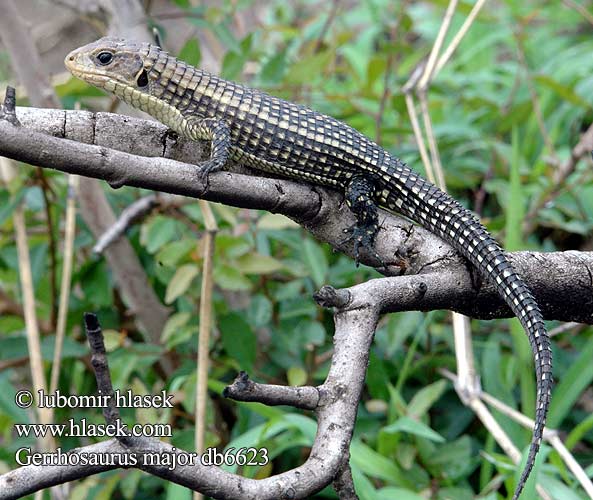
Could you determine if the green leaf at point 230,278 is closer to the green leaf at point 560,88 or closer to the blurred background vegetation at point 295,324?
the blurred background vegetation at point 295,324

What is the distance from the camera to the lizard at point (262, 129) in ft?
8.30

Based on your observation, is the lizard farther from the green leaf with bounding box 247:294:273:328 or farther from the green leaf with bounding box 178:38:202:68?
the green leaf with bounding box 247:294:273:328

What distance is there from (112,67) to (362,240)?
3.78 ft

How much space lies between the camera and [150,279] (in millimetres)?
3723

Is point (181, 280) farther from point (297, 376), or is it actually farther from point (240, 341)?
point (297, 376)

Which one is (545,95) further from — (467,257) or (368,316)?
(368,316)

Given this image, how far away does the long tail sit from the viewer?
187 cm

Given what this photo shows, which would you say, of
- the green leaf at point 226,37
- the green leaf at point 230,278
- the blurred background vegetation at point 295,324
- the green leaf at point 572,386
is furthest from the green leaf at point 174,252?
the green leaf at point 572,386

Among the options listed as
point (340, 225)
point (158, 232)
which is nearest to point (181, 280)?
point (158, 232)

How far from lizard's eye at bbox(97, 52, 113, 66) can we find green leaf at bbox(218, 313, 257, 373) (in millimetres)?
1100

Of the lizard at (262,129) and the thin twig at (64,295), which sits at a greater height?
the lizard at (262,129)

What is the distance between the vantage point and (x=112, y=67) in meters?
2.71

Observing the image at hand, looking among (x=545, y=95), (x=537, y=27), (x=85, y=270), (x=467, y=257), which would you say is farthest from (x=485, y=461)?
(x=537, y=27)

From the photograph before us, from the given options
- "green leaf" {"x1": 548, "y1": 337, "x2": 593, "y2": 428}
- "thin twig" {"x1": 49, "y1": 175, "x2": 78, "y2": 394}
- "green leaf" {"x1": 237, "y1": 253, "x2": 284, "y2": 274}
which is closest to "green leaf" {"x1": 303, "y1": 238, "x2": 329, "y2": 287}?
"green leaf" {"x1": 237, "y1": 253, "x2": 284, "y2": 274}
